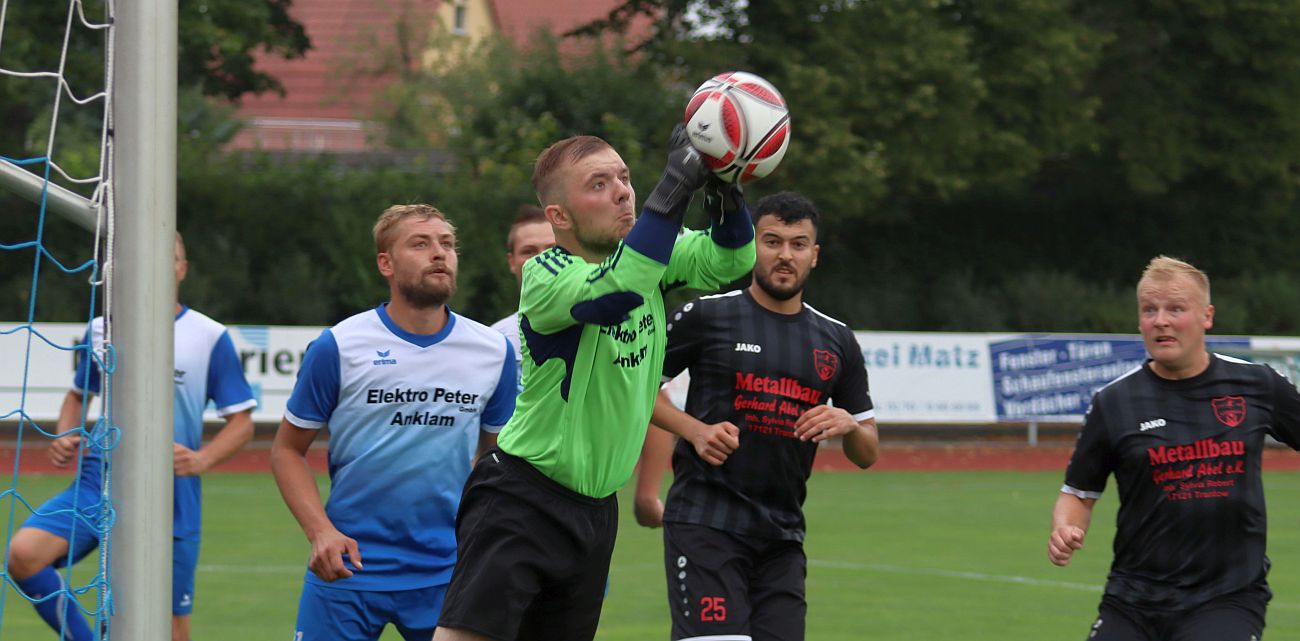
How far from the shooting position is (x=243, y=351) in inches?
712

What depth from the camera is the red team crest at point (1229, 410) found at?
5.45 m

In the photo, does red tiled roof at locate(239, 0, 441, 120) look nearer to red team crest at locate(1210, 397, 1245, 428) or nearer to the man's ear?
red team crest at locate(1210, 397, 1245, 428)

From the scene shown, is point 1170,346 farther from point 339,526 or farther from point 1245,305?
point 1245,305

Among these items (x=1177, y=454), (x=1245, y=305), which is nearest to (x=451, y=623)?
(x=1177, y=454)

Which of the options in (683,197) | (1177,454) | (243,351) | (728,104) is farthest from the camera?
(243,351)

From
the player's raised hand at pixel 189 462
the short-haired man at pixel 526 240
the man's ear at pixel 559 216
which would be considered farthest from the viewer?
the short-haired man at pixel 526 240

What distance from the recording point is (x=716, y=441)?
5555 millimetres

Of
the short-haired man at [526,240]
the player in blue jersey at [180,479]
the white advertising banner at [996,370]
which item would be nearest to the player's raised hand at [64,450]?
the player in blue jersey at [180,479]

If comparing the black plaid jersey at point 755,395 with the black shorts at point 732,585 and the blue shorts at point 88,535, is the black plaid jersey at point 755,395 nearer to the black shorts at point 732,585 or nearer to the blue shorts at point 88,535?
the black shorts at point 732,585

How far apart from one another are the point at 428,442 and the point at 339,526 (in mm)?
395

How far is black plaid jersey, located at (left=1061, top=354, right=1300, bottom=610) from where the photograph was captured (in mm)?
5336

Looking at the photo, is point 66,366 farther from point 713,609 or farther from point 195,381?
point 713,609

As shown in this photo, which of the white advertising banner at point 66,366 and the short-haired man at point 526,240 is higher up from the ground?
the short-haired man at point 526,240

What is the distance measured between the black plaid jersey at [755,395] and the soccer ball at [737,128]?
1536mm
